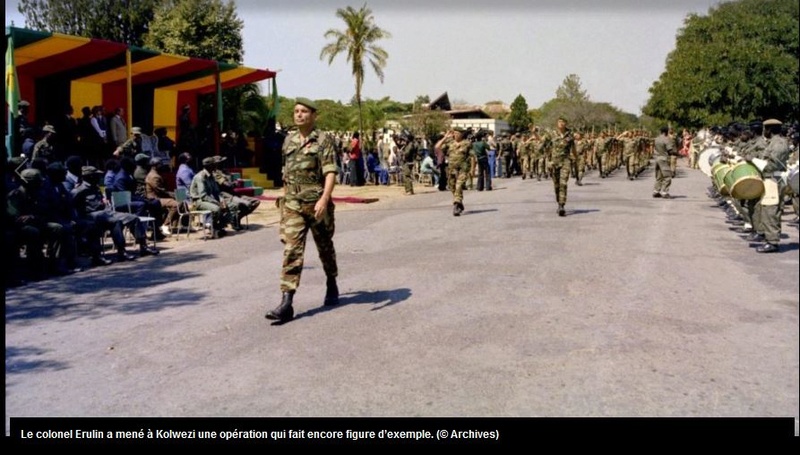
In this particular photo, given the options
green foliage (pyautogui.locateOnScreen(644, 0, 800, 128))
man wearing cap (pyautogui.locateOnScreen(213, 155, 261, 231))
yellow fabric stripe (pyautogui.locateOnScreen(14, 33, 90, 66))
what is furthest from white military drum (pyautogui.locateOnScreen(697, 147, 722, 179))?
yellow fabric stripe (pyautogui.locateOnScreen(14, 33, 90, 66))

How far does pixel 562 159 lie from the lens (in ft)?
48.9

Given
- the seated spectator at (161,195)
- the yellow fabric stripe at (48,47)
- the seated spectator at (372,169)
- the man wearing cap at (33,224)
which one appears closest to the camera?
the man wearing cap at (33,224)

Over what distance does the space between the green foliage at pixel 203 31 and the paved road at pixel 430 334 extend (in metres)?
19.9

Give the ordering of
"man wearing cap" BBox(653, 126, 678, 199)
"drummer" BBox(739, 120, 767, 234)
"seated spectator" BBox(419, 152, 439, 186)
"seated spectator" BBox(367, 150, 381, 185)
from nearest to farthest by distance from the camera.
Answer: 1. "drummer" BBox(739, 120, 767, 234)
2. "man wearing cap" BBox(653, 126, 678, 199)
3. "seated spectator" BBox(419, 152, 439, 186)
4. "seated spectator" BBox(367, 150, 381, 185)

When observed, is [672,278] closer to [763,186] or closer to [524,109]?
[763,186]

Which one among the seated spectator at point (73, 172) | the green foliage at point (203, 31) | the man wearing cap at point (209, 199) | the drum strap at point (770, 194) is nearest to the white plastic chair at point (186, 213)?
the man wearing cap at point (209, 199)

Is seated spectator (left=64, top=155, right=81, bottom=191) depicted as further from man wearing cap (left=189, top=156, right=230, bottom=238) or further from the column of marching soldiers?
the column of marching soldiers

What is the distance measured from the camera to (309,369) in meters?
5.50

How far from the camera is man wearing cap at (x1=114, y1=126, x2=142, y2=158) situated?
50.4 feet

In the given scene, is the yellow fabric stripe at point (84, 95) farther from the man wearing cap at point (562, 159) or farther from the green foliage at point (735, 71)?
the green foliage at point (735, 71)

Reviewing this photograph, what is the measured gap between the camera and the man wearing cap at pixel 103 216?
426 inches

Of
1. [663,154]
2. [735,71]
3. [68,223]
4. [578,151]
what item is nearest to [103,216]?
[68,223]

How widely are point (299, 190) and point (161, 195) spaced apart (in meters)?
7.62

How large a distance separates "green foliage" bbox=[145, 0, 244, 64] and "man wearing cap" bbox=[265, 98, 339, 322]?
77.9 ft
